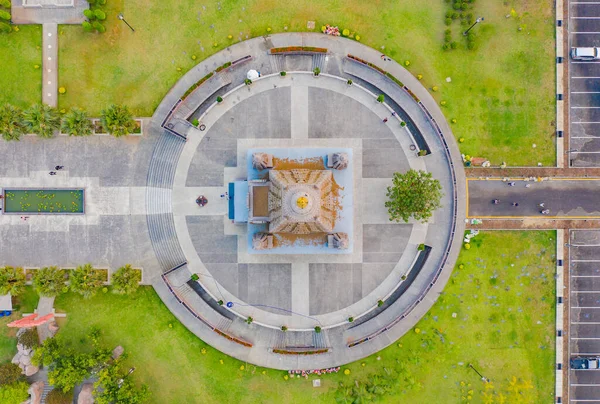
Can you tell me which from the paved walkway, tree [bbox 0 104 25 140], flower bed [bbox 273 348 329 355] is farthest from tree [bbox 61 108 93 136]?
flower bed [bbox 273 348 329 355]

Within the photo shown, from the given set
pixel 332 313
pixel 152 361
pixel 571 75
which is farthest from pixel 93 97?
pixel 571 75

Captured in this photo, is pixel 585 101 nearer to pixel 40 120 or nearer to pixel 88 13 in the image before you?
pixel 88 13

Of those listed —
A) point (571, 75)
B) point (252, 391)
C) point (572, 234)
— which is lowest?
point (252, 391)

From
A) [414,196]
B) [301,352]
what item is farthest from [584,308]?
[301,352]

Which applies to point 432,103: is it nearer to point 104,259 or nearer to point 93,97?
point 93,97

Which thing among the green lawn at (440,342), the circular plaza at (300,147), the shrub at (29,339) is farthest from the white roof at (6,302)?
the circular plaza at (300,147)

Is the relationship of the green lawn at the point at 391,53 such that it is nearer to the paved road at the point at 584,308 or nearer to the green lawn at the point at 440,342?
the paved road at the point at 584,308
